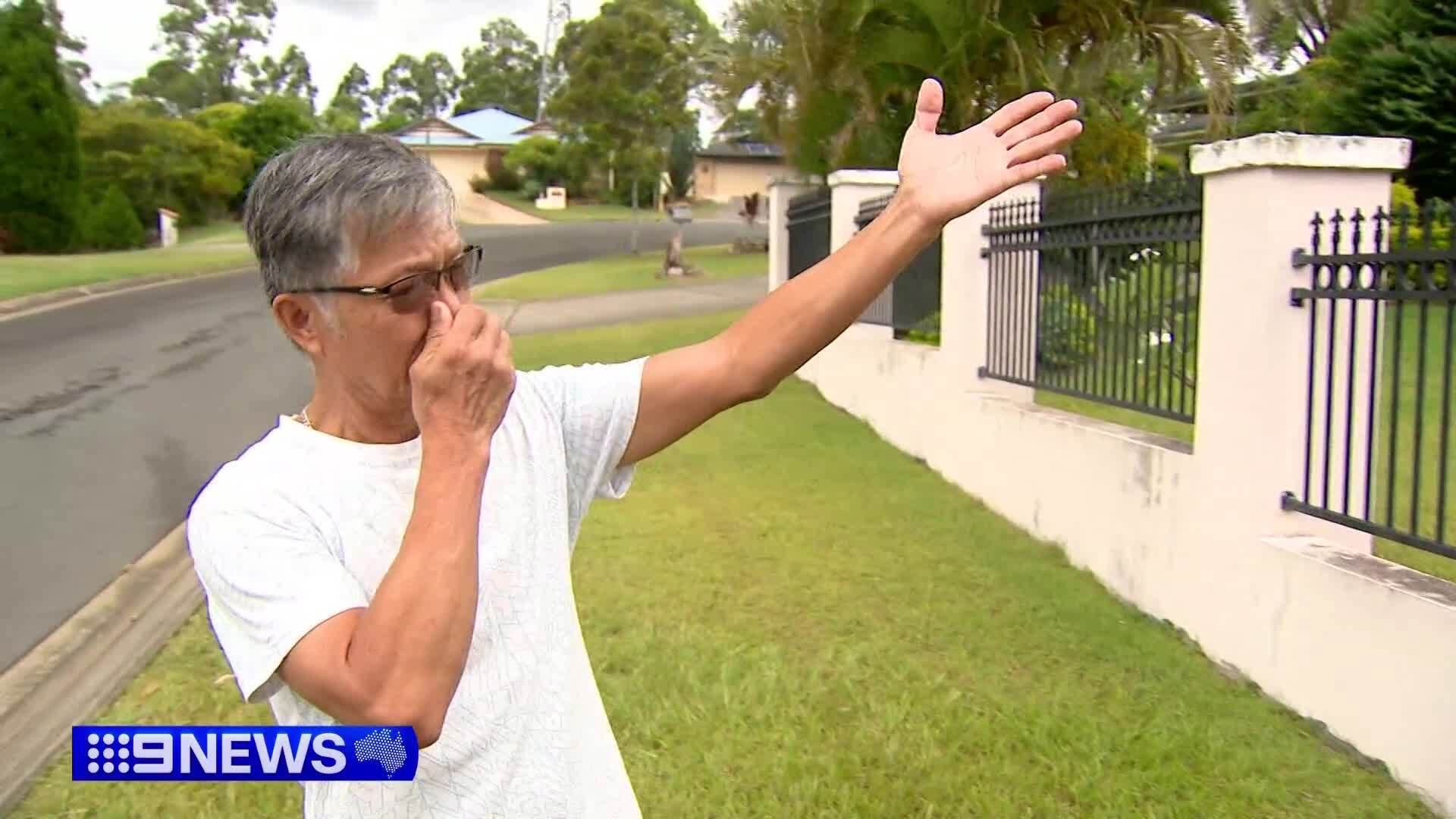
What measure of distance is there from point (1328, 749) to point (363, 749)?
3404mm

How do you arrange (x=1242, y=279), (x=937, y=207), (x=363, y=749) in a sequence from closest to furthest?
1. (x=363, y=749)
2. (x=937, y=207)
3. (x=1242, y=279)

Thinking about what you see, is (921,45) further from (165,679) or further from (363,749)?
(363,749)

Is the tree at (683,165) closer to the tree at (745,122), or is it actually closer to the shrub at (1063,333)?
the tree at (745,122)

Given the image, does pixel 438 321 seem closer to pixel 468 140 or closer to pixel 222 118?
pixel 222 118

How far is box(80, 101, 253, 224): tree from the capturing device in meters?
35.3

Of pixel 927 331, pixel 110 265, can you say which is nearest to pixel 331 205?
pixel 927 331

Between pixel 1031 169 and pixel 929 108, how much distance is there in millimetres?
207

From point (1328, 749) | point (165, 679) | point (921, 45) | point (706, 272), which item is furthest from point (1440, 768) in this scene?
point (706, 272)

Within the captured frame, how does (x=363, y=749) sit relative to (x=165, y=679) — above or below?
above

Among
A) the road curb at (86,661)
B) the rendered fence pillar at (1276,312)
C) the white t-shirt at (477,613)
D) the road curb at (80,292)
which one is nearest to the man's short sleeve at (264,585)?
the white t-shirt at (477,613)

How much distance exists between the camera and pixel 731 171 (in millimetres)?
62500

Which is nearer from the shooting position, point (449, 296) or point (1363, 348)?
point (449, 296)

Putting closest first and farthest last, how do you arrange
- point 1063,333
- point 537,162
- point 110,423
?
point 1063,333, point 110,423, point 537,162

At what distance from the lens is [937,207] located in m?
1.94
